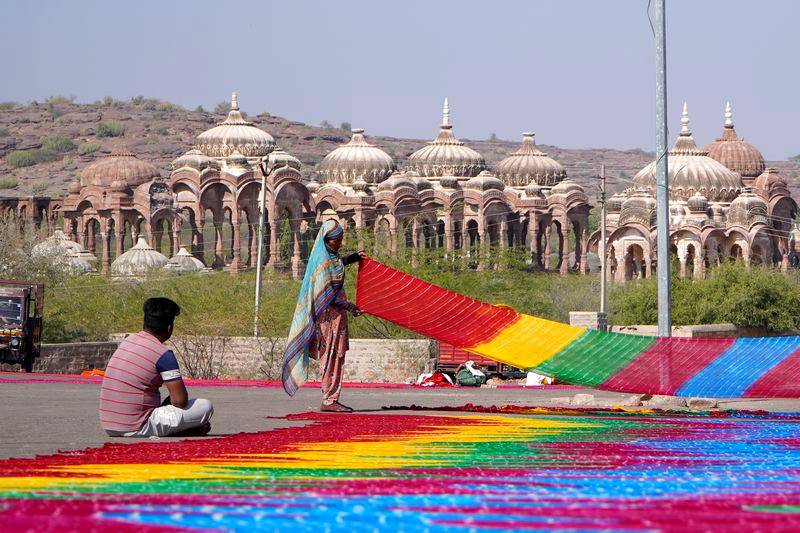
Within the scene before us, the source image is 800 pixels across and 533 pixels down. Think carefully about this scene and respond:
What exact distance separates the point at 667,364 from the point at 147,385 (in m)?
3.93

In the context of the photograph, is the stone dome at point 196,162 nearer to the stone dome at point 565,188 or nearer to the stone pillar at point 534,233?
the stone pillar at point 534,233

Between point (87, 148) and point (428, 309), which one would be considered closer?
point (428, 309)

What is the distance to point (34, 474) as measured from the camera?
5.31m

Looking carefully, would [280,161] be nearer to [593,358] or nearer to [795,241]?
[795,241]

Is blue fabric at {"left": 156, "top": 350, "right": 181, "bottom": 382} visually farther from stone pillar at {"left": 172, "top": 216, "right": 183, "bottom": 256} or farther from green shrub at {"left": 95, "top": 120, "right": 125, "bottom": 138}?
green shrub at {"left": 95, "top": 120, "right": 125, "bottom": 138}

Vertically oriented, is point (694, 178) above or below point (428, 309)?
above

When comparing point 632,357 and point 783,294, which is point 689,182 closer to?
point 783,294

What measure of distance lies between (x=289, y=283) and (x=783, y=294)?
1098 cm

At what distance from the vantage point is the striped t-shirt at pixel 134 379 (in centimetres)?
751

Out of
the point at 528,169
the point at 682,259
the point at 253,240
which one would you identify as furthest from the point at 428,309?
the point at 528,169

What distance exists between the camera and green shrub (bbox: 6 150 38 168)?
109812mm

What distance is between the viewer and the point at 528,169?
228ft

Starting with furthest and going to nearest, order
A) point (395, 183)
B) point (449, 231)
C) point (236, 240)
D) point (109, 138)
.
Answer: point (109, 138) < point (449, 231) < point (395, 183) < point (236, 240)

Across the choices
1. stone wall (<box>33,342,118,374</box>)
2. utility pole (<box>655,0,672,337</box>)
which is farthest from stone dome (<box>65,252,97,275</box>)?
utility pole (<box>655,0,672,337</box>)
